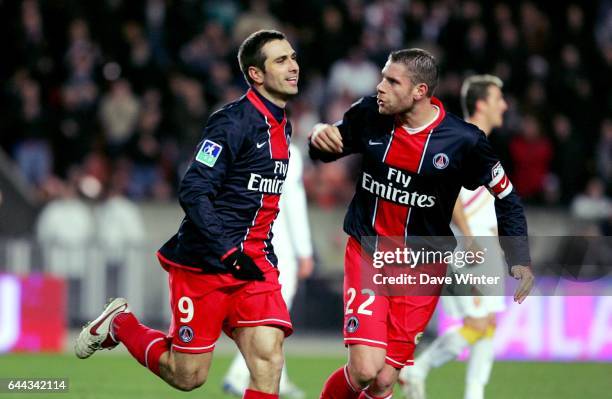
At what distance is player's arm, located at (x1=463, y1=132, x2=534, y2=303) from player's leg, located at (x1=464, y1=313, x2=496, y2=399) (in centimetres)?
165

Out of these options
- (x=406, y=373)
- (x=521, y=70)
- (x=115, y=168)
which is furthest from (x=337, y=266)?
(x=406, y=373)

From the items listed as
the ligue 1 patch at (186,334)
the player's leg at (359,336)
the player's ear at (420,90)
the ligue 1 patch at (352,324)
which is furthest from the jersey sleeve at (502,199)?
the ligue 1 patch at (186,334)

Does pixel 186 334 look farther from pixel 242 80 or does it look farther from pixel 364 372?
pixel 242 80

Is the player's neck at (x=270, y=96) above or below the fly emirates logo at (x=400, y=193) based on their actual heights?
above

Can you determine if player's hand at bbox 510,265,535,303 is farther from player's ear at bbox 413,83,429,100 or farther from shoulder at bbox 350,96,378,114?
shoulder at bbox 350,96,378,114

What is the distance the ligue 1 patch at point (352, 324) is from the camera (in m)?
7.16

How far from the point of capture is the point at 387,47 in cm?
1825

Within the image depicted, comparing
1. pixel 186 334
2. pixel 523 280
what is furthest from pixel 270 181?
pixel 523 280

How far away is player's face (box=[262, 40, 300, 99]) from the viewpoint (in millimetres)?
7164

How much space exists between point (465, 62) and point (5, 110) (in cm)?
651

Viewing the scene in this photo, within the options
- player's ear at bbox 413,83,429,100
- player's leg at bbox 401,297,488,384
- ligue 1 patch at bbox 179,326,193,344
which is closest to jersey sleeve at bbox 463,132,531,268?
player's ear at bbox 413,83,429,100

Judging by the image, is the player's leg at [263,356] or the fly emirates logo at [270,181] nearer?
the player's leg at [263,356]

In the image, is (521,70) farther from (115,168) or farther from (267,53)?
(267,53)

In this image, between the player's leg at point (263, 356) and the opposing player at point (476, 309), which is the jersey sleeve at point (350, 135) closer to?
the player's leg at point (263, 356)
